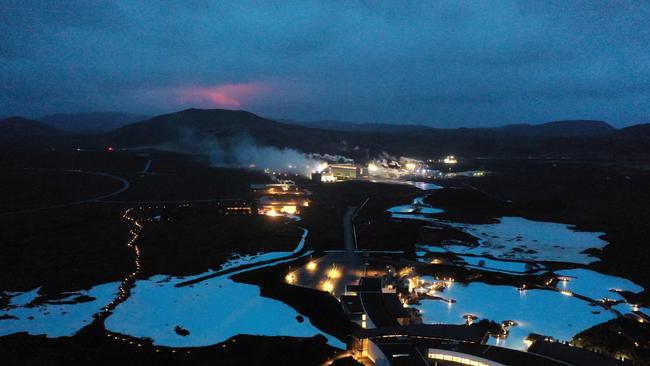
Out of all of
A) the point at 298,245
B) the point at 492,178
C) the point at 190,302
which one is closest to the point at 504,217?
the point at 298,245

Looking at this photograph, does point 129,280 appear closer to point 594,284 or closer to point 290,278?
point 290,278

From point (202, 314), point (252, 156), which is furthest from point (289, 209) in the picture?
point (252, 156)

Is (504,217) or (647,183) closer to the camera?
(504,217)

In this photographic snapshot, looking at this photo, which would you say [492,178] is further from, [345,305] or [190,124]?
[190,124]

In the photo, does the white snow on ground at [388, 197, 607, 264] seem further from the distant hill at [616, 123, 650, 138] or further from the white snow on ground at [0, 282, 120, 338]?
the distant hill at [616, 123, 650, 138]

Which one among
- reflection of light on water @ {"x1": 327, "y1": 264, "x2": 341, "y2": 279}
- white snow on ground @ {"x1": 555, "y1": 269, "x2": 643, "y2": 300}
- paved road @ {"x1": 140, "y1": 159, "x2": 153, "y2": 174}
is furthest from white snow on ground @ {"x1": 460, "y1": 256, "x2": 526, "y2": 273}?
paved road @ {"x1": 140, "y1": 159, "x2": 153, "y2": 174}
